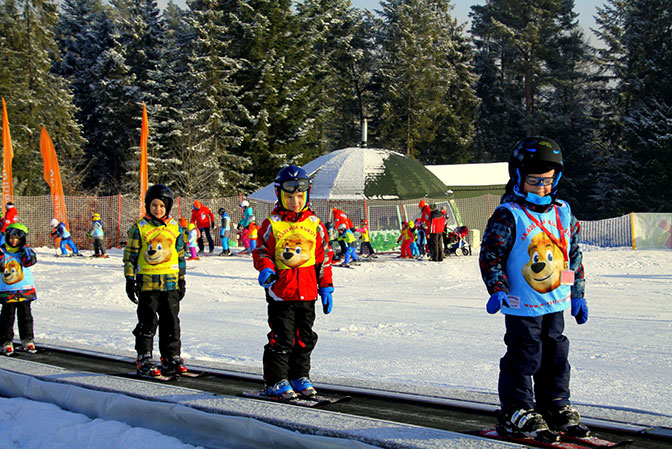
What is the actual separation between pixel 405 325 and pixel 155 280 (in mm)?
5493

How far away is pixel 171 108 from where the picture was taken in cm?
4772

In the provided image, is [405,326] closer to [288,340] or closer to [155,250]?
[155,250]

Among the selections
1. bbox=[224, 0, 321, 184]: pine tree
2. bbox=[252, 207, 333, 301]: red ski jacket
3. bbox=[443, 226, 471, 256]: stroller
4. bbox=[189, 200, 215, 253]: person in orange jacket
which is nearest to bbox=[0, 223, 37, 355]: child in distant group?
bbox=[252, 207, 333, 301]: red ski jacket

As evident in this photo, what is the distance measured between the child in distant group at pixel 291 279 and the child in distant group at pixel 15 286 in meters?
4.34

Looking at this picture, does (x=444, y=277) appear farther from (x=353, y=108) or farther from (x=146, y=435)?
(x=353, y=108)

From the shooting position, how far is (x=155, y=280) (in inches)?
292

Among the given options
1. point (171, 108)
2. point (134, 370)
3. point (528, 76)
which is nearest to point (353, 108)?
point (528, 76)

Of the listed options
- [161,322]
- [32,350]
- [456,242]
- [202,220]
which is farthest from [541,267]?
[202,220]

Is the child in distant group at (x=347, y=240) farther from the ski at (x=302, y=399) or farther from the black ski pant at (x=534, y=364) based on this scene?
the black ski pant at (x=534, y=364)

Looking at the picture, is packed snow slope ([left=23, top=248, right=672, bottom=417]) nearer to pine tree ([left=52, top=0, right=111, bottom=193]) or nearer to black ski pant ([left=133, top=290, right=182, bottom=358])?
black ski pant ([left=133, top=290, right=182, bottom=358])

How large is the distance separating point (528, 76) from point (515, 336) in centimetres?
5765

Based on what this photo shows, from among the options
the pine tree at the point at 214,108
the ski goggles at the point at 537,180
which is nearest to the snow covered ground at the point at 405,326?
the ski goggles at the point at 537,180

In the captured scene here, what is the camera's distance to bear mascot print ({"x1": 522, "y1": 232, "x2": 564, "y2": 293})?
474 centimetres

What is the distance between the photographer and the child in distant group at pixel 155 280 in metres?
7.42
